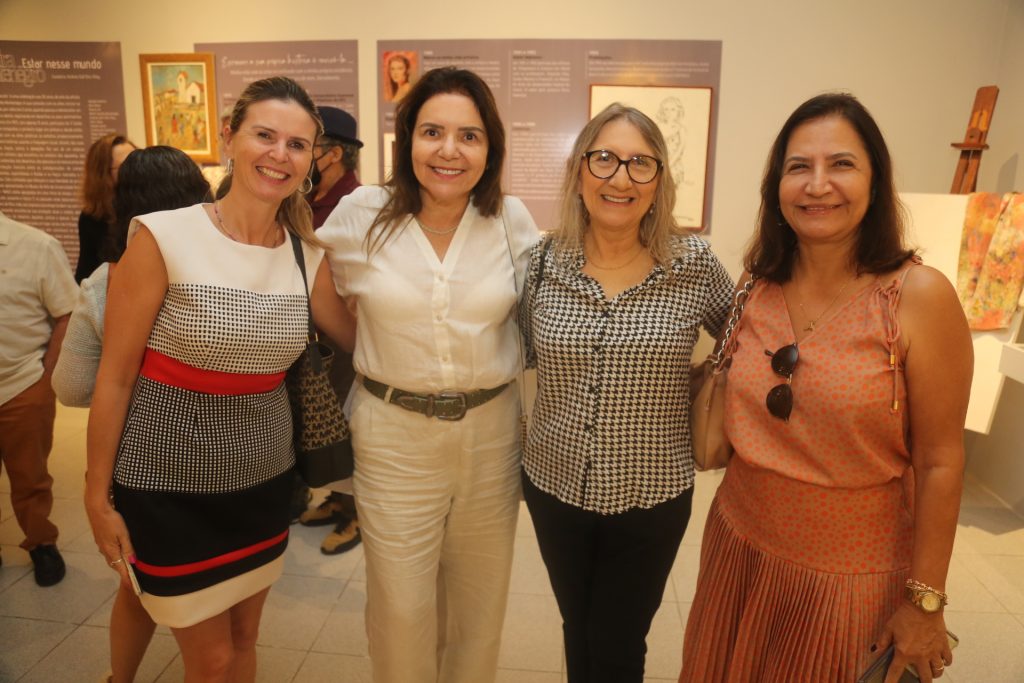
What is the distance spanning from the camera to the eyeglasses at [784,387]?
4.54ft

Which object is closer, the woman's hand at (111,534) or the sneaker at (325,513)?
the woman's hand at (111,534)

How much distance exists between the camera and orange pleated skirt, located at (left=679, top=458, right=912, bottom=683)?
4.53 feet

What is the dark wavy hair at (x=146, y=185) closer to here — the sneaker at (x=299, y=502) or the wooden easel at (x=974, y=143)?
the sneaker at (x=299, y=502)

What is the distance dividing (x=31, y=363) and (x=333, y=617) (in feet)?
5.47

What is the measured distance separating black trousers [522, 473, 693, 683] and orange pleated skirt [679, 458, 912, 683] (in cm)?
20

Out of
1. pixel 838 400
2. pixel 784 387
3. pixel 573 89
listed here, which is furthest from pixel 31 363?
pixel 573 89

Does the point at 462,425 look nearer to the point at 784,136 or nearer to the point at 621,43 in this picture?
the point at 784,136

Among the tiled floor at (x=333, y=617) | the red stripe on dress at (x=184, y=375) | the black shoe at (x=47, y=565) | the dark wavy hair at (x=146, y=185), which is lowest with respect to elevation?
the tiled floor at (x=333, y=617)

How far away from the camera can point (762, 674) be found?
1.51m

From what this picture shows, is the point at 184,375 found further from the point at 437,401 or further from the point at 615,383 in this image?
the point at 615,383

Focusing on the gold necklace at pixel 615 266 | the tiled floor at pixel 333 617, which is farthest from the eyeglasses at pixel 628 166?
the tiled floor at pixel 333 617

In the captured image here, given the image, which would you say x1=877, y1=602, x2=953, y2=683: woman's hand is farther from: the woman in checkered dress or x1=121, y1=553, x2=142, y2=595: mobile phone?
x1=121, y1=553, x2=142, y2=595: mobile phone

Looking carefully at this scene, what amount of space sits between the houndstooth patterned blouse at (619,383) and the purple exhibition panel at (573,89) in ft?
8.69

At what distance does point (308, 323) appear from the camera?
1650 millimetres
